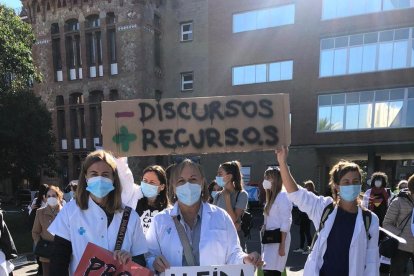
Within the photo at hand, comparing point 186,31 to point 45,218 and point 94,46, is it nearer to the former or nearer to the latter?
point 94,46

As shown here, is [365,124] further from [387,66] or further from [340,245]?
[340,245]

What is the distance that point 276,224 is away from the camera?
4.45 meters

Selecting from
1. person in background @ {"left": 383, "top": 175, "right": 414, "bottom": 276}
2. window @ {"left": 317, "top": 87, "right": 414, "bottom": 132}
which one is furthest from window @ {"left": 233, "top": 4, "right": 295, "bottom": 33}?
person in background @ {"left": 383, "top": 175, "right": 414, "bottom": 276}

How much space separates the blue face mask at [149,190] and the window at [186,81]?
22086 millimetres

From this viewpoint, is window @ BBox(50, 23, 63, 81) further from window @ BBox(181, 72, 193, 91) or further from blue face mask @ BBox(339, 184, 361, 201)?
blue face mask @ BBox(339, 184, 361, 201)

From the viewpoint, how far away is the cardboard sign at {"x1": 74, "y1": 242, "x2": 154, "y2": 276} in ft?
7.30

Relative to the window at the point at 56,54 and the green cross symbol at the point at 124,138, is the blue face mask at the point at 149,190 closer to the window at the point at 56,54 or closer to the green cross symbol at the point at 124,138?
the green cross symbol at the point at 124,138

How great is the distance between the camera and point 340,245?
9.37ft

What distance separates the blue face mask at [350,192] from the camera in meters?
2.96

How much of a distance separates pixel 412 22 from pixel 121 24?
18.0m

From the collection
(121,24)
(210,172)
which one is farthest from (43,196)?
(121,24)

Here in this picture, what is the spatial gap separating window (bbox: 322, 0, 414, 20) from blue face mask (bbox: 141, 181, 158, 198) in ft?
67.3

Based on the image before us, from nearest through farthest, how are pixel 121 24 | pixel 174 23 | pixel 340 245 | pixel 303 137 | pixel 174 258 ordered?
pixel 174 258 → pixel 340 245 → pixel 303 137 → pixel 121 24 → pixel 174 23

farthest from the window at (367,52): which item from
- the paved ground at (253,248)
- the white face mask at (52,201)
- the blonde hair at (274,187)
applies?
the white face mask at (52,201)
